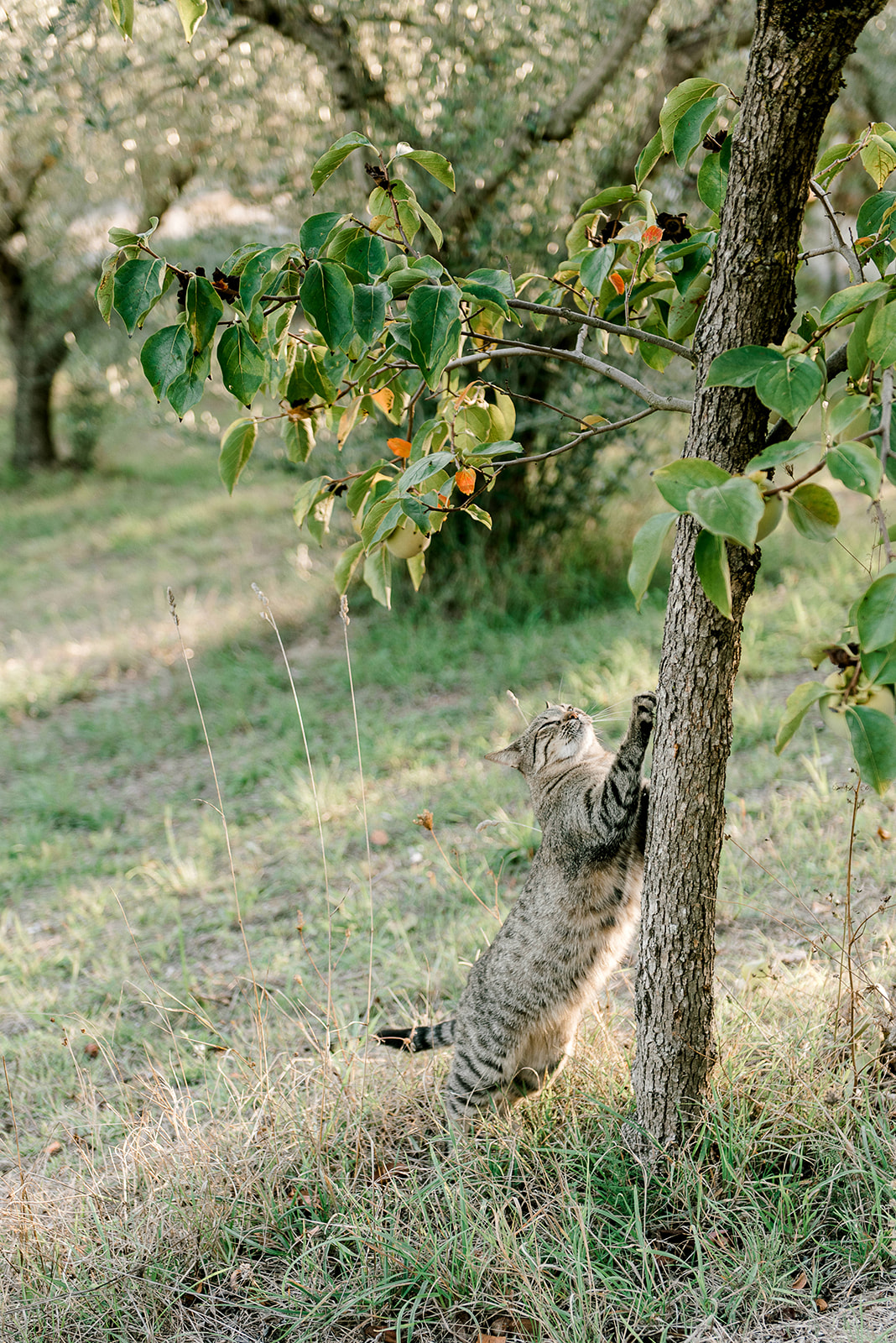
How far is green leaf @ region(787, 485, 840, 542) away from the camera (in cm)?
131

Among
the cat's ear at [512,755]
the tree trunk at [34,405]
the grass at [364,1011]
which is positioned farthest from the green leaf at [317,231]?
the tree trunk at [34,405]

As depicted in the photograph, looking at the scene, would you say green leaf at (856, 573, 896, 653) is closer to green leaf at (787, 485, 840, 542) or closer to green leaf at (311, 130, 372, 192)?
green leaf at (787, 485, 840, 542)

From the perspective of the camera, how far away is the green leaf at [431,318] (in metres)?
1.51

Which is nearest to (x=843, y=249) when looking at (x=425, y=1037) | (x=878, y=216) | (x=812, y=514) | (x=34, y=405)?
(x=878, y=216)

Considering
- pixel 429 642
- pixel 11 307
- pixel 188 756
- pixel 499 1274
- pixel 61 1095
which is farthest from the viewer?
pixel 11 307

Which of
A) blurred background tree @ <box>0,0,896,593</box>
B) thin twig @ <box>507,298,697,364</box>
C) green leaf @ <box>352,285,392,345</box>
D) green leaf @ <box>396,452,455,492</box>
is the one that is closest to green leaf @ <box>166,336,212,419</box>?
green leaf @ <box>352,285,392,345</box>

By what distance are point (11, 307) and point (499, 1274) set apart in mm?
13105

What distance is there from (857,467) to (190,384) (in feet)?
3.50

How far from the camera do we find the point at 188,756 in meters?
5.89

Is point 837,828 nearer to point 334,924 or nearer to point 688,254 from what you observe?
point 334,924

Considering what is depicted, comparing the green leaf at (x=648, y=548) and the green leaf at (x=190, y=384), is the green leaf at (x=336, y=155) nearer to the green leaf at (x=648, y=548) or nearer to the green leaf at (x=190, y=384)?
the green leaf at (x=190, y=384)

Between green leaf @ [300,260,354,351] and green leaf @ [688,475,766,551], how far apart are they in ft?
2.23

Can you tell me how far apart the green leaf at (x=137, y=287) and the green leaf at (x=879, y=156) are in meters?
1.39

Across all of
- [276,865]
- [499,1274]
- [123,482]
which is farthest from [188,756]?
[123,482]
